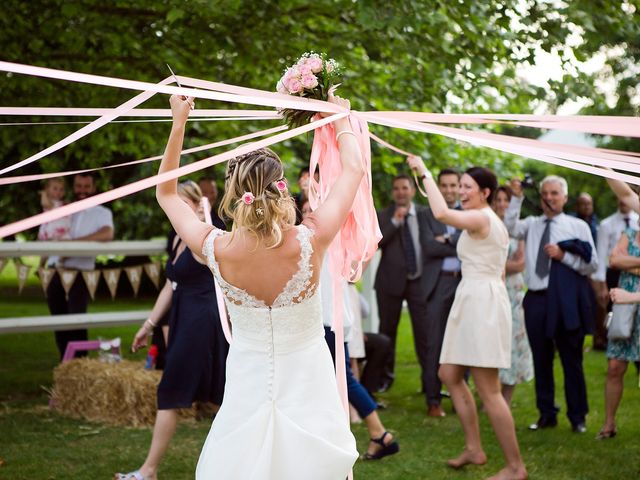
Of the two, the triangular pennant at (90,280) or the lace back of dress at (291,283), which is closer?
the lace back of dress at (291,283)

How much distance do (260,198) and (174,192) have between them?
443 millimetres

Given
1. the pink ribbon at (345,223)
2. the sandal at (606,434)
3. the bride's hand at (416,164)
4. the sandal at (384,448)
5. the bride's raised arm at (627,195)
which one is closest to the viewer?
the pink ribbon at (345,223)

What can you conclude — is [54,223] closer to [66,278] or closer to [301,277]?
[66,278]

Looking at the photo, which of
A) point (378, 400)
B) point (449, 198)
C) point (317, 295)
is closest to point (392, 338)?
point (378, 400)

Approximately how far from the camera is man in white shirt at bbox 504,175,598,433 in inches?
286

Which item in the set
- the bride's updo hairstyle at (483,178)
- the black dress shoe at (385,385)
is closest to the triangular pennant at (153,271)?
the black dress shoe at (385,385)

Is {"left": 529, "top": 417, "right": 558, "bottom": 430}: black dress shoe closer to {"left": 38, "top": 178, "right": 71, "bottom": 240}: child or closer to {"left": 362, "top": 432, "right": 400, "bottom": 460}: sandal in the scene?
{"left": 362, "top": 432, "right": 400, "bottom": 460}: sandal

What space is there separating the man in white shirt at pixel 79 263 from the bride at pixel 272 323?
5665 millimetres

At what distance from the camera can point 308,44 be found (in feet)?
29.7

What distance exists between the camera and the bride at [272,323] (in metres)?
3.32

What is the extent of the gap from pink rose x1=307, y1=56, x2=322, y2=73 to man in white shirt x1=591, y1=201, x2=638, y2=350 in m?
5.80

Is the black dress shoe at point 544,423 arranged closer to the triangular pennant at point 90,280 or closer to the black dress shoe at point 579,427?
the black dress shoe at point 579,427

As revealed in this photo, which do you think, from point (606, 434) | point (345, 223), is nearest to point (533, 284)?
point (606, 434)

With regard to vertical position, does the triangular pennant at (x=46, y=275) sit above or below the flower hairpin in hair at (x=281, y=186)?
below
